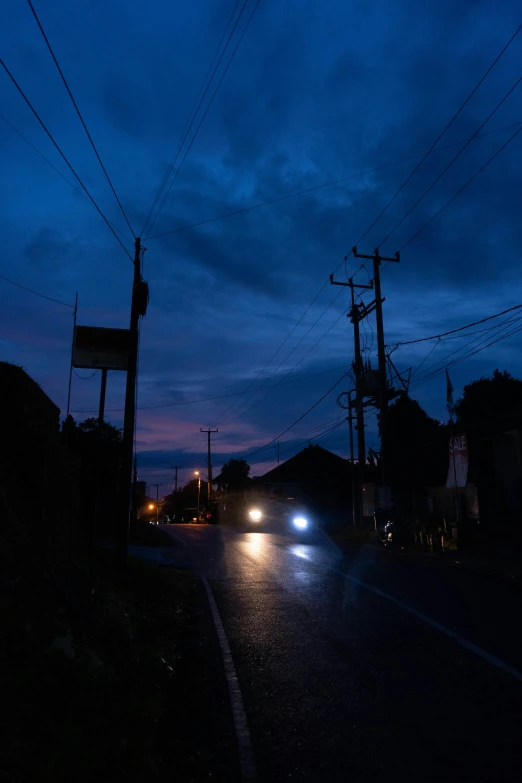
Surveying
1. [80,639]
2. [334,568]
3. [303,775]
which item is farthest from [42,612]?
[334,568]

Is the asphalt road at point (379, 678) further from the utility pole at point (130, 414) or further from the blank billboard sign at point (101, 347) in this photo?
the blank billboard sign at point (101, 347)

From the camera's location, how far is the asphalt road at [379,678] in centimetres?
482

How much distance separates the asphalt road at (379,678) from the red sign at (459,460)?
1134 cm

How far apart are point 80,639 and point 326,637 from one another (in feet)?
11.8

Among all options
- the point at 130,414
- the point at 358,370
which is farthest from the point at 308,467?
the point at 130,414

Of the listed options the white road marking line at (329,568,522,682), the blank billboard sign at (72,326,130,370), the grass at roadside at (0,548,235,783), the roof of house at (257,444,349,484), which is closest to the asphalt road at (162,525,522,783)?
the white road marking line at (329,568,522,682)

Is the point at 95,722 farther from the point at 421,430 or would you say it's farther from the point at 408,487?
the point at 421,430

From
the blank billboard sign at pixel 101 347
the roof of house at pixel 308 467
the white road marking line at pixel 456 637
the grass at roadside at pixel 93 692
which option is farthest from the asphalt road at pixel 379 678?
the roof of house at pixel 308 467

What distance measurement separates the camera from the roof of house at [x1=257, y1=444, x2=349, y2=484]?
6531 centimetres

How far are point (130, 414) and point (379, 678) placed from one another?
37.8 ft

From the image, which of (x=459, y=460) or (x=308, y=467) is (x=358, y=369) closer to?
(x=459, y=460)

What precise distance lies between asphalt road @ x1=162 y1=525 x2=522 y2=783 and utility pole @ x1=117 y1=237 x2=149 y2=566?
3.28 metres

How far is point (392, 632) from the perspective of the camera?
9.16m

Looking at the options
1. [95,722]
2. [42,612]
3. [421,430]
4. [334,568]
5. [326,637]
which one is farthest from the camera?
[421,430]
